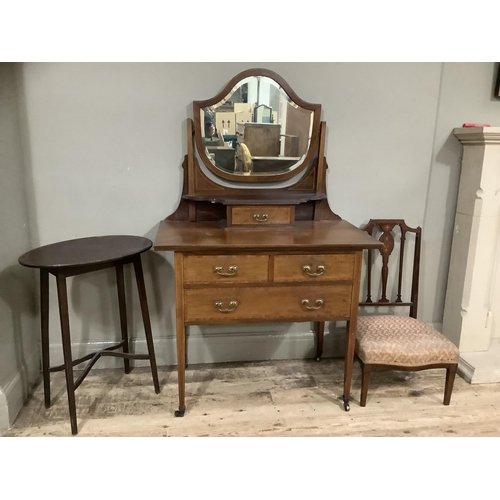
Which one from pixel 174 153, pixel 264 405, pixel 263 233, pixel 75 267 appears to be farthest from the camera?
pixel 174 153

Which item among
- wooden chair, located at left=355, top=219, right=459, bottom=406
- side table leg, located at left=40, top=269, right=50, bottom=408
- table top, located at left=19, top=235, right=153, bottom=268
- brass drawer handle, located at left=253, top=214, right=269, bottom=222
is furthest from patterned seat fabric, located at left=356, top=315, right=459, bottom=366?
side table leg, located at left=40, top=269, right=50, bottom=408

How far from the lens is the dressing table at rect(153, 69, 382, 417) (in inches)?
76.9

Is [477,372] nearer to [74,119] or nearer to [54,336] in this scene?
[54,336]

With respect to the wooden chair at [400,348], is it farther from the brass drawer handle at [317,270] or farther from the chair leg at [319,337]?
the brass drawer handle at [317,270]

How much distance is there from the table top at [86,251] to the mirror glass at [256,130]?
2.13 feet

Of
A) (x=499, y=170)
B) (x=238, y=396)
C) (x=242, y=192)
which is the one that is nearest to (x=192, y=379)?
(x=238, y=396)

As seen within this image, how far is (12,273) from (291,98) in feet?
5.72

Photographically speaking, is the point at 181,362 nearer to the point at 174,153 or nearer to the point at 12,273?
the point at 12,273

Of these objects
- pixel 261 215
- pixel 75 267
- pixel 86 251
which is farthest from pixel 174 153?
pixel 75 267

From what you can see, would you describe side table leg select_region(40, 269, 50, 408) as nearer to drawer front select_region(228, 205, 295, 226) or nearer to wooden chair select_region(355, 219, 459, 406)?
drawer front select_region(228, 205, 295, 226)

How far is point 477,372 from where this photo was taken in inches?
97.0

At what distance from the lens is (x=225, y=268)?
1.95 meters
